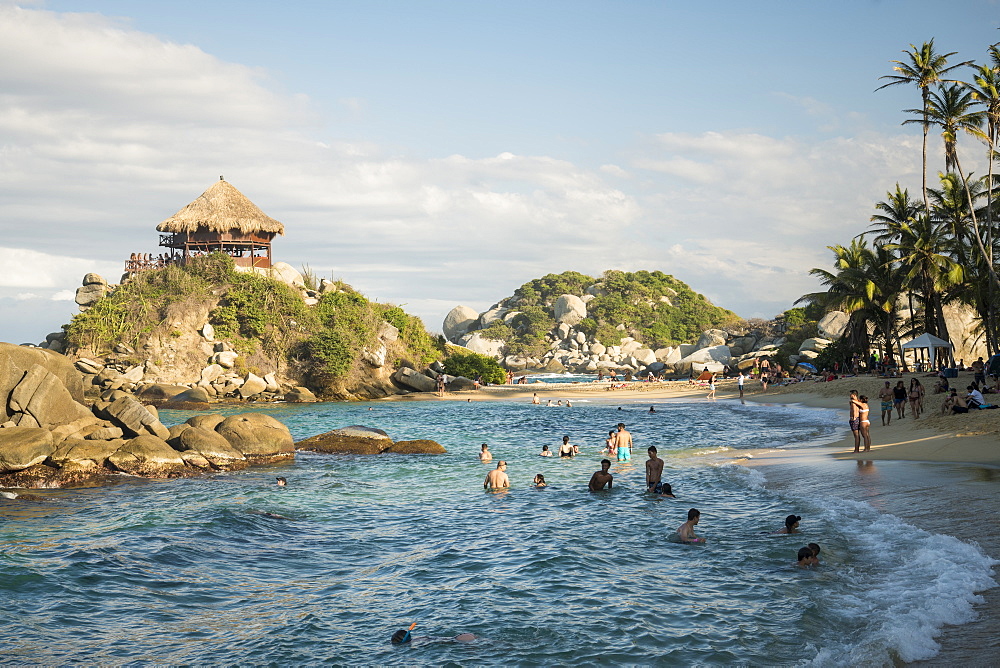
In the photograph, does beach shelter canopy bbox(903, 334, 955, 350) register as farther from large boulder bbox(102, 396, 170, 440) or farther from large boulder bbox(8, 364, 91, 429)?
large boulder bbox(8, 364, 91, 429)

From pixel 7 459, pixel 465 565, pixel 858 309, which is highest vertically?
pixel 858 309

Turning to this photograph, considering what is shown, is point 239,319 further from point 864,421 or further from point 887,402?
point 864,421

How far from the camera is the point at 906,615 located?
774 centimetres

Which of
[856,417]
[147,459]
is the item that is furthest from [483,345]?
[856,417]

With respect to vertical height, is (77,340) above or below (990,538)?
above

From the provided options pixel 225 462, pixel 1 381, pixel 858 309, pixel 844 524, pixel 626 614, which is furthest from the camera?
pixel 858 309

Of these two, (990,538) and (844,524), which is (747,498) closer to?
(844,524)

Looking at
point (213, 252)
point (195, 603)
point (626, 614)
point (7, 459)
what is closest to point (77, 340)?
point (213, 252)

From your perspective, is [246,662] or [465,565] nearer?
[246,662]

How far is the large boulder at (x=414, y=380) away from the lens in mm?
51031

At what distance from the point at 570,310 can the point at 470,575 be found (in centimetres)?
7217

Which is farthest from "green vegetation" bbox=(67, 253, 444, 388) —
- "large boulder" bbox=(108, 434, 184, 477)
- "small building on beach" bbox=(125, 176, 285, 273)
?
"large boulder" bbox=(108, 434, 184, 477)

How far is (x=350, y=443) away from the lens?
79.4ft

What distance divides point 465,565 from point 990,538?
7326 mm
